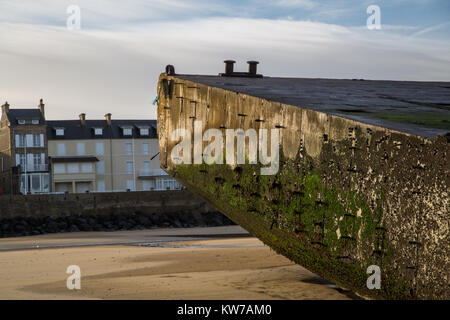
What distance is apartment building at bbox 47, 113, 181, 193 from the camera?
62875 millimetres

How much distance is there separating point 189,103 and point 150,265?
Answer: 3.39 metres

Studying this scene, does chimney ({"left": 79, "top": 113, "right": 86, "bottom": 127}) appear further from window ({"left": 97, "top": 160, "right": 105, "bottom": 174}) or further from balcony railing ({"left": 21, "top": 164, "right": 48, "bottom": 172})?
balcony railing ({"left": 21, "top": 164, "right": 48, "bottom": 172})

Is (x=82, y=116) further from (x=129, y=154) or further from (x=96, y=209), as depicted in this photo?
(x=96, y=209)

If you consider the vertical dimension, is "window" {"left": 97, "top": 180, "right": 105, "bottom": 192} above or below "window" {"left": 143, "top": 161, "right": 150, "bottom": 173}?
below

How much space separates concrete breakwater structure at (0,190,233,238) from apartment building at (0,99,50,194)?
19.7 m

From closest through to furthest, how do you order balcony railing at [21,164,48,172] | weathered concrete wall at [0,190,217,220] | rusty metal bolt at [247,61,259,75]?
1. rusty metal bolt at [247,61,259,75]
2. weathered concrete wall at [0,190,217,220]
3. balcony railing at [21,164,48,172]

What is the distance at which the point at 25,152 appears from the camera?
59.8 meters

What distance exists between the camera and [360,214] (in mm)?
5672

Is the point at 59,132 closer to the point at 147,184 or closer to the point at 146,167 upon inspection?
the point at 146,167

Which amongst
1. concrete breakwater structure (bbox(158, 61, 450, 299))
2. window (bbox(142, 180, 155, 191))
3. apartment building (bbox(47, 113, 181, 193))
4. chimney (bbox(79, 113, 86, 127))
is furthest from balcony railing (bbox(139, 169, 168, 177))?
concrete breakwater structure (bbox(158, 61, 450, 299))

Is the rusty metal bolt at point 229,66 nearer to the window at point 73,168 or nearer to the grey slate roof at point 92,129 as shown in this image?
the window at point 73,168

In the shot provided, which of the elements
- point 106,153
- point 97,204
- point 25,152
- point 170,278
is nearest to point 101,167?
point 106,153

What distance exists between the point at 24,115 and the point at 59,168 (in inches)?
246
